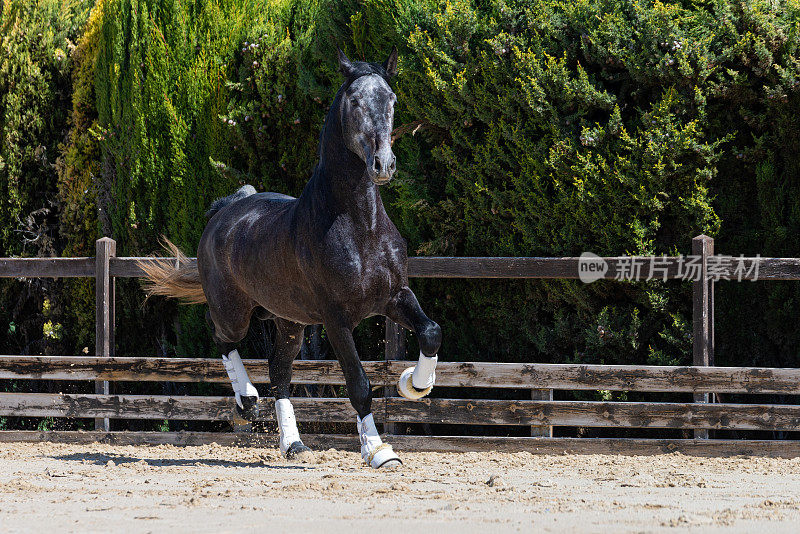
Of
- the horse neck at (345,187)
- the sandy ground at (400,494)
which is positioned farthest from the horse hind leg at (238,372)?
the horse neck at (345,187)

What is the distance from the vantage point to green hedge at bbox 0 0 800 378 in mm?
6281

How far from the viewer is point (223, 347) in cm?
630

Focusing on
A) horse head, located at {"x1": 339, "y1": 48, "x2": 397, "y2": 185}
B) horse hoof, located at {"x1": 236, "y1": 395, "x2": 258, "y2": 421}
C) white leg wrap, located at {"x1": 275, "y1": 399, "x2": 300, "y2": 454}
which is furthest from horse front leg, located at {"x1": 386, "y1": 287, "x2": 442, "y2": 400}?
horse hoof, located at {"x1": 236, "y1": 395, "x2": 258, "y2": 421}

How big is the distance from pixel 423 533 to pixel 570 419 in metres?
3.28

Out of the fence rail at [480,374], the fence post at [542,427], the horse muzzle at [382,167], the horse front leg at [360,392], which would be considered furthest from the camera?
the fence post at [542,427]

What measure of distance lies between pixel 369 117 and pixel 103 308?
3.66 metres

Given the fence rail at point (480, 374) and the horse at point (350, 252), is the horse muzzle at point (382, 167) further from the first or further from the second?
the fence rail at point (480, 374)

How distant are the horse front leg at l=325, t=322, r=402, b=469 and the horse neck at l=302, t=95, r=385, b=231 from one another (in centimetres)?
62

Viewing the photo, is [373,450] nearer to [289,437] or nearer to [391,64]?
[289,437]

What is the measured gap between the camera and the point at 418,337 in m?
4.96

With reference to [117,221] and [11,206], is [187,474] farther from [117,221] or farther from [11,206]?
[11,206]

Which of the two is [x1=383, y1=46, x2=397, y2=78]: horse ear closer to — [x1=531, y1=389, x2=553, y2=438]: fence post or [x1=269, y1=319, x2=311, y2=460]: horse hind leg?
[x1=269, y1=319, x2=311, y2=460]: horse hind leg

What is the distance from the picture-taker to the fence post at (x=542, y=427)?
21.4 feet

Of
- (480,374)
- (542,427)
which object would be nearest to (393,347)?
(480,374)
